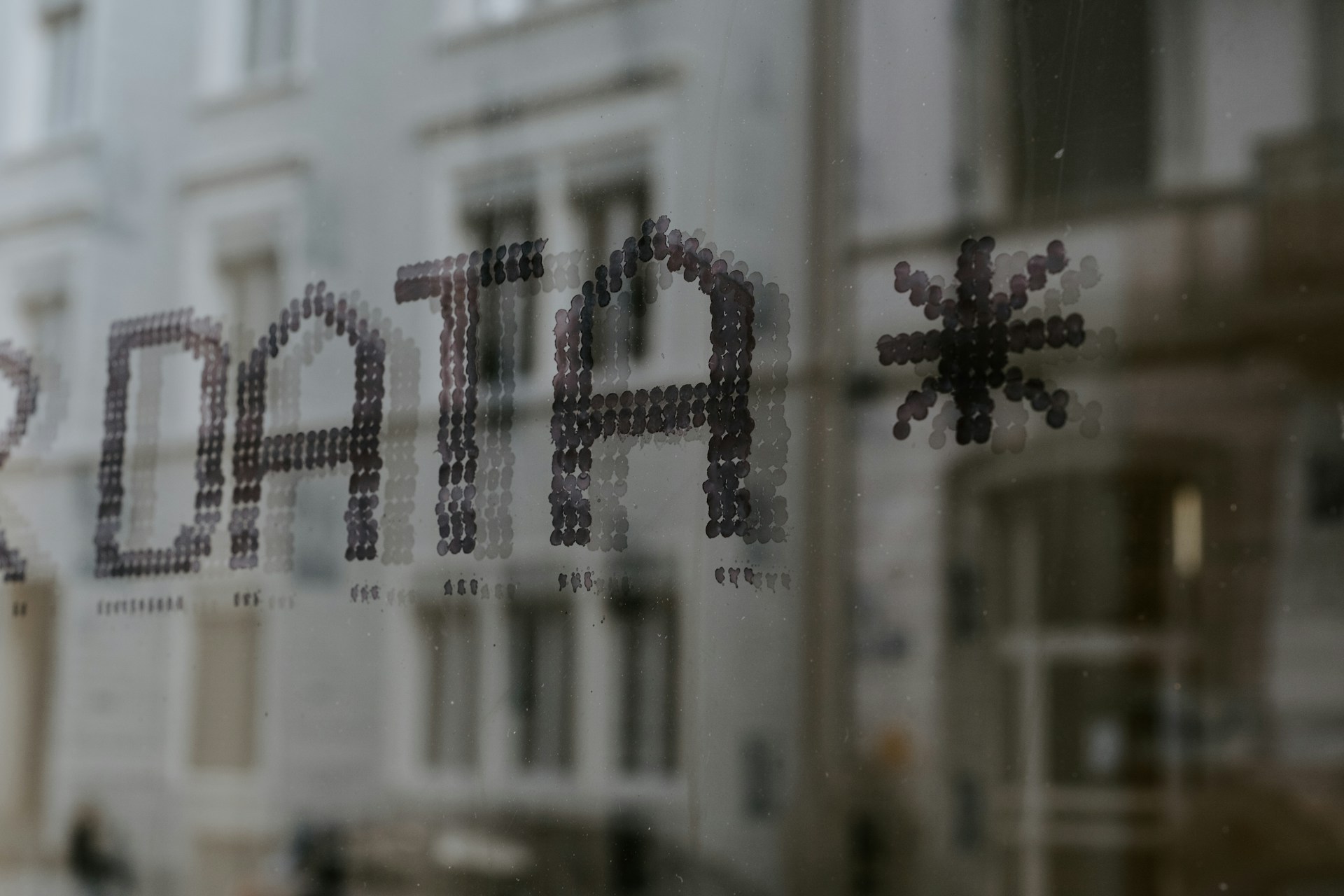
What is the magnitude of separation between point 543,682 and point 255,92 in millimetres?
688

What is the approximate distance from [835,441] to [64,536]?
0.89 m

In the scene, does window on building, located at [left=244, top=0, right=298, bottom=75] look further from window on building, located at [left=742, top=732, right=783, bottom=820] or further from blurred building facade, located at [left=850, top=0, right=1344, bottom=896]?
window on building, located at [left=742, top=732, right=783, bottom=820]

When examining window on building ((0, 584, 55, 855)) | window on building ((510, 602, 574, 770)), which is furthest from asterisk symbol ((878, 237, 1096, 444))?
window on building ((0, 584, 55, 855))

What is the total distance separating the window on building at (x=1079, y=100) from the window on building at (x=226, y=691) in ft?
Result: 2.68

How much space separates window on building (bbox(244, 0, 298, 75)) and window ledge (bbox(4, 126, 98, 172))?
0.24 m

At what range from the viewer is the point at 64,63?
1525 millimetres

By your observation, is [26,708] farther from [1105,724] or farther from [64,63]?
[1105,724]

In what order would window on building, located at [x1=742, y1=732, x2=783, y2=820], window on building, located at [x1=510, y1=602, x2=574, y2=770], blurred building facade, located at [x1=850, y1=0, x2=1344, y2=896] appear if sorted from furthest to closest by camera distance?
window on building, located at [x1=510, y1=602, x2=574, y2=770], window on building, located at [x1=742, y1=732, x2=783, y2=820], blurred building facade, located at [x1=850, y1=0, x2=1344, y2=896]

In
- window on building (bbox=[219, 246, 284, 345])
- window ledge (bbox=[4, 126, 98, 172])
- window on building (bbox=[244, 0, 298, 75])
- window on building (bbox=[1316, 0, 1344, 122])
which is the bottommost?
window on building (bbox=[219, 246, 284, 345])

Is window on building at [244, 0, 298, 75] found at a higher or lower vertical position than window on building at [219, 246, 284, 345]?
higher

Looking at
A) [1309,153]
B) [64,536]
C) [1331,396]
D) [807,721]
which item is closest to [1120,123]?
[1309,153]

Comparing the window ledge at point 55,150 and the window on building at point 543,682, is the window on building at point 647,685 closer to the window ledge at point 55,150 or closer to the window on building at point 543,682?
the window on building at point 543,682

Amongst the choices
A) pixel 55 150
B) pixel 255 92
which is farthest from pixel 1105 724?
pixel 55 150

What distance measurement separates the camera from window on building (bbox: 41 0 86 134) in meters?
1.51
